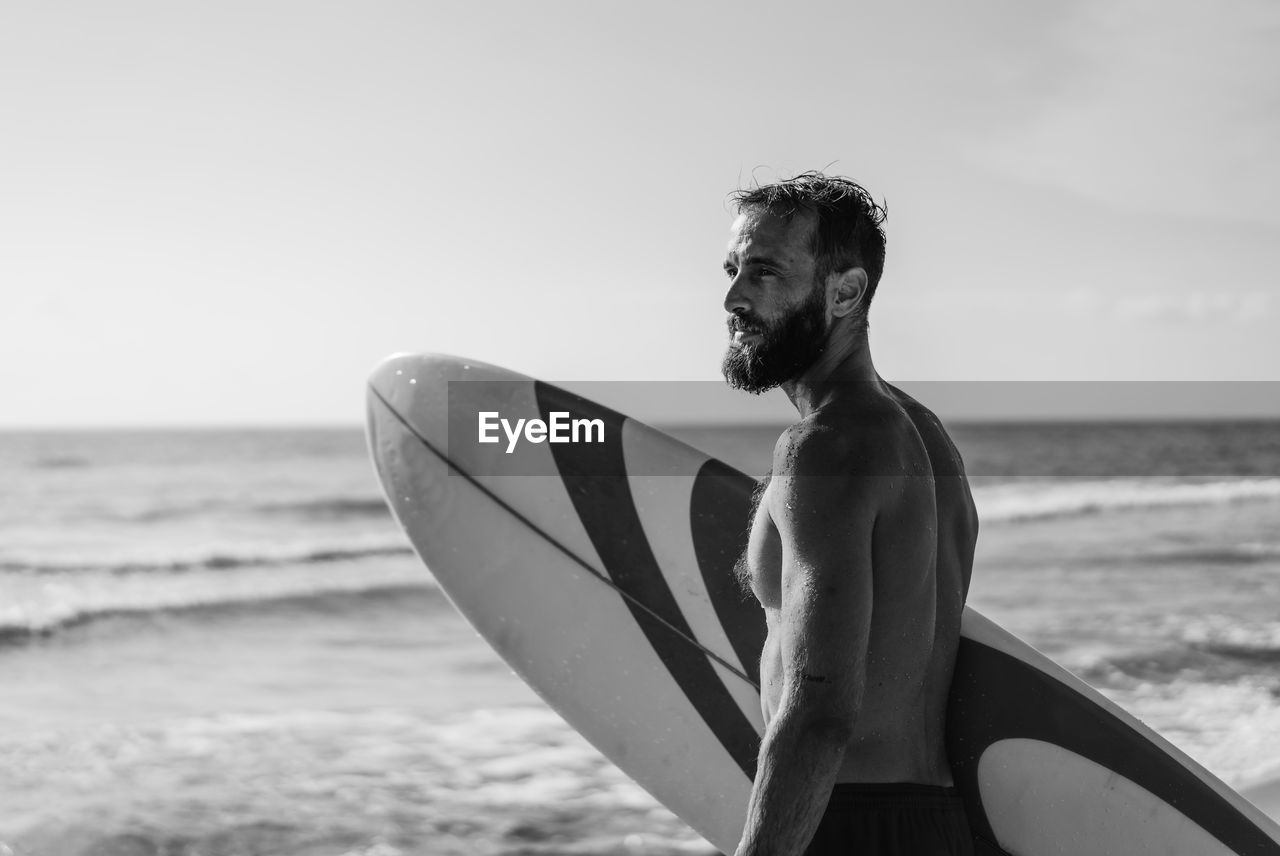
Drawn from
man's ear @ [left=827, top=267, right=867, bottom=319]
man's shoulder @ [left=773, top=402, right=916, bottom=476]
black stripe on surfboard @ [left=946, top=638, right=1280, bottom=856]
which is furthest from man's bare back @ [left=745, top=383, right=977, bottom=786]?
black stripe on surfboard @ [left=946, top=638, right=1280, bottom=856]

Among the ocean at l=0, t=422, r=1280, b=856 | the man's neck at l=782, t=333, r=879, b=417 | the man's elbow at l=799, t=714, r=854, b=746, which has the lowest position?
the ocean at l=0, t=422, r=1280, b=856

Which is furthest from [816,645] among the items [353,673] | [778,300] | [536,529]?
[353,673]

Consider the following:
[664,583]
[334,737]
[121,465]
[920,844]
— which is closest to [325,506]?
[121,465]

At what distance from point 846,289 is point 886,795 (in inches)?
25.3

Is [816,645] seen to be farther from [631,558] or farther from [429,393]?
[429,393]

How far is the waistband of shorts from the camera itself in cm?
147

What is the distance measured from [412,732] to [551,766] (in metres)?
0.99

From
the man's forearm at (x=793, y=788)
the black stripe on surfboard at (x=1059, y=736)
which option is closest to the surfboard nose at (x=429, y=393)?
the black stripe on surfboard at (x=1059, y=736)

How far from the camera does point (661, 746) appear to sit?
301 centimetres

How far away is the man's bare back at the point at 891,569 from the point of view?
134 cm

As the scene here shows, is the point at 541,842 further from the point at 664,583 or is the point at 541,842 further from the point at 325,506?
the point at 325,506

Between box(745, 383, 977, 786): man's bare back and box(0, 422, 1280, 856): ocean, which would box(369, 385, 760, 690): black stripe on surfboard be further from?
box(0, 422, 1280, 856): ocean

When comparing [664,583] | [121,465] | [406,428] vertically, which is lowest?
[121,465]

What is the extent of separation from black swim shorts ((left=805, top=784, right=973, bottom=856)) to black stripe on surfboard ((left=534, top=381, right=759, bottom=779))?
4.69ft
